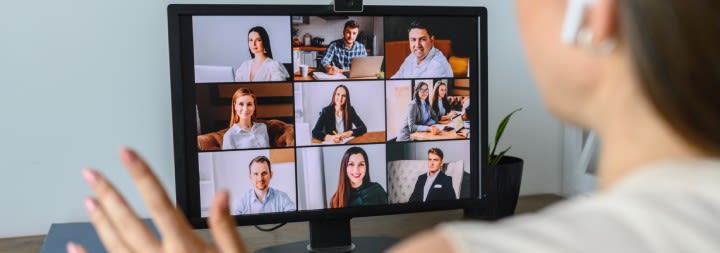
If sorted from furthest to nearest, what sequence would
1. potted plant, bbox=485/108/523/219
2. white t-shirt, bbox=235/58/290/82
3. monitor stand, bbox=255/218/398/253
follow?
potted plant, bbox=485/108/523/219 < monitor stand, bbox=255/218/398/253 < white t-shirt, bbox=235/58/290/82

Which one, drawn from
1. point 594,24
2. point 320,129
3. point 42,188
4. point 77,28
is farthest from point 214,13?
point 594,24

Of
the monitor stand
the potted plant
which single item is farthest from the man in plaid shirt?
the potted plant

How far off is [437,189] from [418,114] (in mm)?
121

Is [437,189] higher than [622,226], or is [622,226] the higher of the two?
[622,226]

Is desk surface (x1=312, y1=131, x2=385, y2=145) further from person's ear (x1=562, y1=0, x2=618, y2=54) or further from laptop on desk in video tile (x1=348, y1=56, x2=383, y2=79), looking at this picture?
person's ear (x1=562, y1=0, x2=618, y2=54)

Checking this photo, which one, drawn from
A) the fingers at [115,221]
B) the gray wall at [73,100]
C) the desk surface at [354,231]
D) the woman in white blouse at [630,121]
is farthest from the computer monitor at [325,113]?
the woman in white blouse at [630,121]

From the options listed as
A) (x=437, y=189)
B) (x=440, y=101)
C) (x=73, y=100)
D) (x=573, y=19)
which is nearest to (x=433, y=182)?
(x=437, y=189)

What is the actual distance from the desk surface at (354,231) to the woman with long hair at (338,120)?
0.23 metres

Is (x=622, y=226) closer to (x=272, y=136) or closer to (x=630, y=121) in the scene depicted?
(x=630, y=121)

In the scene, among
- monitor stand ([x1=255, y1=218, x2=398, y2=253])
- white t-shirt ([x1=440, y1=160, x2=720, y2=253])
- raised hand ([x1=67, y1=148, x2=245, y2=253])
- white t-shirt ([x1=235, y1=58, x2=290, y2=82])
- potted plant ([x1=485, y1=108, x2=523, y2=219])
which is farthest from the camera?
potted plant ([x1=485, y1=108, x2=523, y2=219])

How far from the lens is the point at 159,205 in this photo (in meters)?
0.54

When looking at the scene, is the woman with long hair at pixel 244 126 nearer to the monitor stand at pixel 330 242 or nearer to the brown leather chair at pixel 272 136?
the brown leather chair at pixel 272 136

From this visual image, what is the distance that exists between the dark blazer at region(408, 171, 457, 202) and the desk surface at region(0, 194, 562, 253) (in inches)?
4.5

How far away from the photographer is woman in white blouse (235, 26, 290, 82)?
102 centimetres
